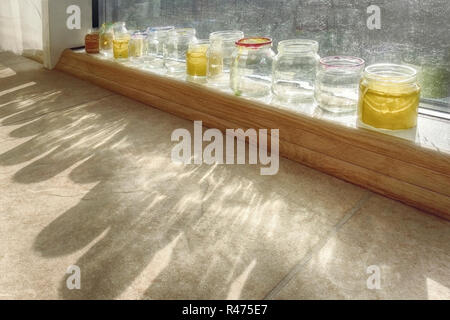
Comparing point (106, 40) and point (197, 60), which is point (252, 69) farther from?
point (106, 40)

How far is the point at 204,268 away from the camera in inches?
26.1

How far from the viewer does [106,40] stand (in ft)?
5.16

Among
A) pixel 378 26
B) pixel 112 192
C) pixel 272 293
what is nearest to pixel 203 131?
pixel 112 192

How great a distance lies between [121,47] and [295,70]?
2.16 ft

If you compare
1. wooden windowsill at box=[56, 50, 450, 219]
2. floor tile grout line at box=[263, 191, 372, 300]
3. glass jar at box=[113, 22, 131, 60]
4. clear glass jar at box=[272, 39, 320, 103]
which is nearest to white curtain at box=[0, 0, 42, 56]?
glass jar at box=[113, 22, 131, 60]

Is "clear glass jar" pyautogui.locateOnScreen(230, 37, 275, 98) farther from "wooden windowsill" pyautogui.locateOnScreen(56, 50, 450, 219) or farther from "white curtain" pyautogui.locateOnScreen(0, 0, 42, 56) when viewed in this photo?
"white curtain" pyautogui.locateOnScreen(0, 0, 42, 56)

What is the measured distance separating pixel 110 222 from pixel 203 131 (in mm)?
454

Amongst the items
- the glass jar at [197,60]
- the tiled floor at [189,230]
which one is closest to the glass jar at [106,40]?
the glass jar at [197,60]

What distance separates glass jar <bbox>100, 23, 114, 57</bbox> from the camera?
157 cm

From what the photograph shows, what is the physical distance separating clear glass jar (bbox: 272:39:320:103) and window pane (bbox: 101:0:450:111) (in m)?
0.08

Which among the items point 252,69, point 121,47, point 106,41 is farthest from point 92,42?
point 252,69

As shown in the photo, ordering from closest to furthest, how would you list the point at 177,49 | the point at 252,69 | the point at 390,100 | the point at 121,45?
the point at 390,100, the point at 252,69, the point at 177,49, the point at 121,45

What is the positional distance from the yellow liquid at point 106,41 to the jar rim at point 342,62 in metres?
0.85

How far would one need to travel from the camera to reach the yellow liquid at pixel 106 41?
157 centimetres
